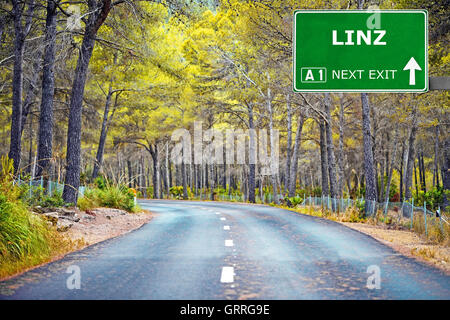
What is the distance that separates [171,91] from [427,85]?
80.2ft

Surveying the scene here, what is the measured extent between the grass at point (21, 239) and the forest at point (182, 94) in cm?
315

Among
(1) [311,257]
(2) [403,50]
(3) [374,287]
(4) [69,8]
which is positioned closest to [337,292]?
(3) [374,287]

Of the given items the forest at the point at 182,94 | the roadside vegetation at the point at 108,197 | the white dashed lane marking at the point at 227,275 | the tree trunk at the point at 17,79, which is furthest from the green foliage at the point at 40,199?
the white dashed lane marking at the point at 227,275

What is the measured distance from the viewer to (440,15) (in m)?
16.1

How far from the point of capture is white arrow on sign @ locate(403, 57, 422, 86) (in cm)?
1187

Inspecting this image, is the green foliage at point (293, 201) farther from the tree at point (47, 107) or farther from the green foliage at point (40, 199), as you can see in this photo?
the green foliage at point (40, 199)

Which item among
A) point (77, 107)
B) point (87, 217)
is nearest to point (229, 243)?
point (87, 217)

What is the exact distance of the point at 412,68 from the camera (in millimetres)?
11922

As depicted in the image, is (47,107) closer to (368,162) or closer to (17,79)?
(17,79)

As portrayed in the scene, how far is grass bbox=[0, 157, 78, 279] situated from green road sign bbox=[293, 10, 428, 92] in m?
6.86

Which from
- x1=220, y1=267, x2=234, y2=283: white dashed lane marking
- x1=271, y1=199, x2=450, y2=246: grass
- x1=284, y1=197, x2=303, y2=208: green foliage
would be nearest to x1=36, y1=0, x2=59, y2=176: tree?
x1=271, y1=199, x2=450, y2=246: grass

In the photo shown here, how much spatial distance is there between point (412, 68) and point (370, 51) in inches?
41.0

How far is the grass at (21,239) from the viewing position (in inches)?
333
